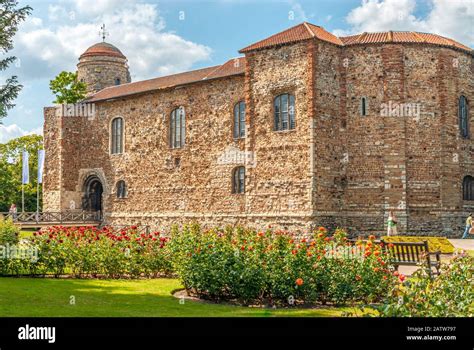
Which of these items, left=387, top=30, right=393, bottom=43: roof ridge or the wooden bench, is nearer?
the wooden bench

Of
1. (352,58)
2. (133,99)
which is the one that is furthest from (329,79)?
(133,99)

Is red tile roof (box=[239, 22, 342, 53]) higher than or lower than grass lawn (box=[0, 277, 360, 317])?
higher

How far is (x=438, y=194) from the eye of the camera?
28234 mm

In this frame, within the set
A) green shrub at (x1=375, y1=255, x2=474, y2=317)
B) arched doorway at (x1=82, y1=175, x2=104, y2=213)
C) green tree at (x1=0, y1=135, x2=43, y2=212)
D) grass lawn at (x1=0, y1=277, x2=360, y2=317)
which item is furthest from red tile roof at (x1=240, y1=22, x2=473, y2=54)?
green tree at (x1=0, y1=135, x2=43, y2=212)

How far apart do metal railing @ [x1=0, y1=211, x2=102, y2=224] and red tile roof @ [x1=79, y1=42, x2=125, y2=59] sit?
18329 millimetres

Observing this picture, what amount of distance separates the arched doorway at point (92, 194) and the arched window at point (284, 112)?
1657cm

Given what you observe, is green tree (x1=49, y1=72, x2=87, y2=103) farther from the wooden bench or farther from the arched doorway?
the wooden bench

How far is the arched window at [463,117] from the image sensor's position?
1176 inches

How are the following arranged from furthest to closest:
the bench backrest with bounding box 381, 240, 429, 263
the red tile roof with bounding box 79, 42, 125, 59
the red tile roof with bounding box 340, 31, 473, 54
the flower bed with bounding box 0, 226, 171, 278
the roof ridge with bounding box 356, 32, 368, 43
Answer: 1. the red tile roof with bounding box 79, 42, 125, 59
2. the roof ridge with bounding box 356, 32, 368, 43
3. the red tile roof with bounding box 340, 31, 473, 54
4. the flower bed with bounding box 0, 226, 171, 278
5. the bench backrest with bounding box 381, 240, 429, 263

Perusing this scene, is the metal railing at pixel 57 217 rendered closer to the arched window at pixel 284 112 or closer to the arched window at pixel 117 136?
the arched window at pixel 117 136

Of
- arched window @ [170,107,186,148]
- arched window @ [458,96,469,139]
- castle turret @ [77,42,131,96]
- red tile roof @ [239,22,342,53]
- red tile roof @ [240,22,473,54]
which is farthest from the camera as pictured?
castle turret @ [77,42,131,96]

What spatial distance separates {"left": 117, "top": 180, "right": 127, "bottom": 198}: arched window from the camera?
124 ft

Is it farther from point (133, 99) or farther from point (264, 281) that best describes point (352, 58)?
point (264, 281)
